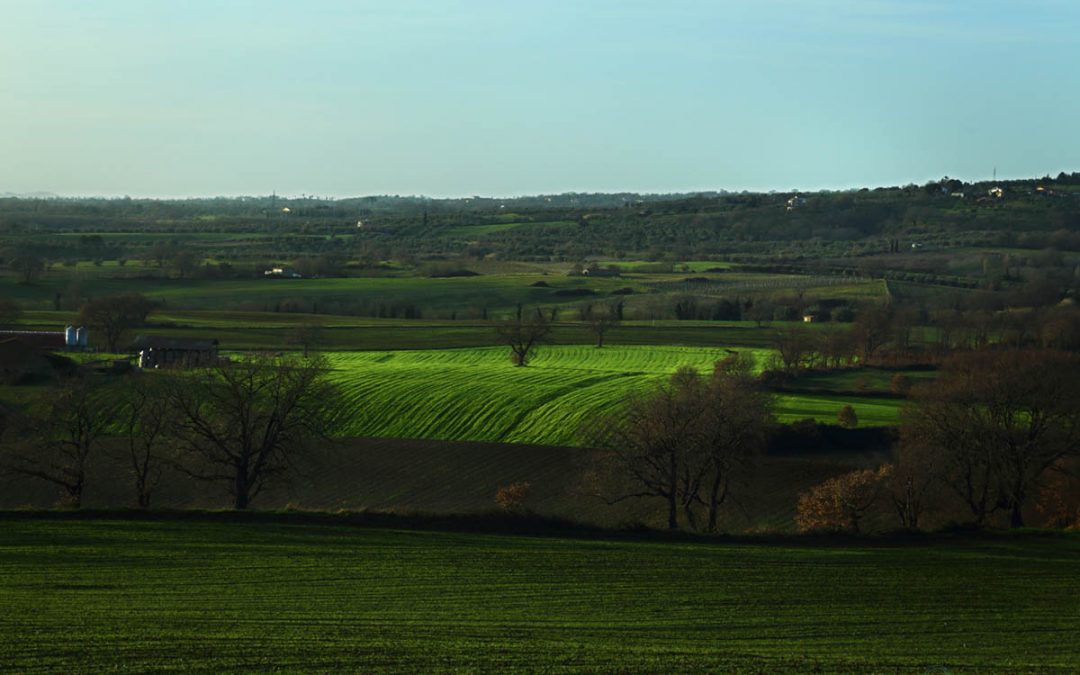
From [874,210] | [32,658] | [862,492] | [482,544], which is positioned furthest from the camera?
[874,210]

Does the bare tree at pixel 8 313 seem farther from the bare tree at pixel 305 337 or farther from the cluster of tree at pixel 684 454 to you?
the cluster of tree at pixel 684 454

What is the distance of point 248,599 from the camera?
2300 centimetres

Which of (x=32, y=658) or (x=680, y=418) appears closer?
(x=32, y=658)

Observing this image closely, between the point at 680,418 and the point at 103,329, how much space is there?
152 ft

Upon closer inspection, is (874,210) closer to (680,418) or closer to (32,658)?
(680,418)

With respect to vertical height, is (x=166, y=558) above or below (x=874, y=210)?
below

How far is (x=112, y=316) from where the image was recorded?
7525 cm

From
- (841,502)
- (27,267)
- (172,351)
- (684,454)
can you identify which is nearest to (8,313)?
(172,351)

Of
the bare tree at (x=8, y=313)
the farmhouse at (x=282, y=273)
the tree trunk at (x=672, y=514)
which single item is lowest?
the tree trunk at (x=672, y=514)

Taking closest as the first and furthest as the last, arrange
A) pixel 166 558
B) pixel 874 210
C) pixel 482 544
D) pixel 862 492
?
pixel 166 558 < pixel 482 544 < pixel 862 492 < pixel 874 210

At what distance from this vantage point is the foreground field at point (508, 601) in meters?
18.3

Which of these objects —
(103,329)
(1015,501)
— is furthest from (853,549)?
(103,329)

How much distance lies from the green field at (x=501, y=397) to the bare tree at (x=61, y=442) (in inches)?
476

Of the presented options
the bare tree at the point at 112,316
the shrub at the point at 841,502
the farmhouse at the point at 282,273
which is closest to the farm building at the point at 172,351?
the bare tree at the point at 112,316
